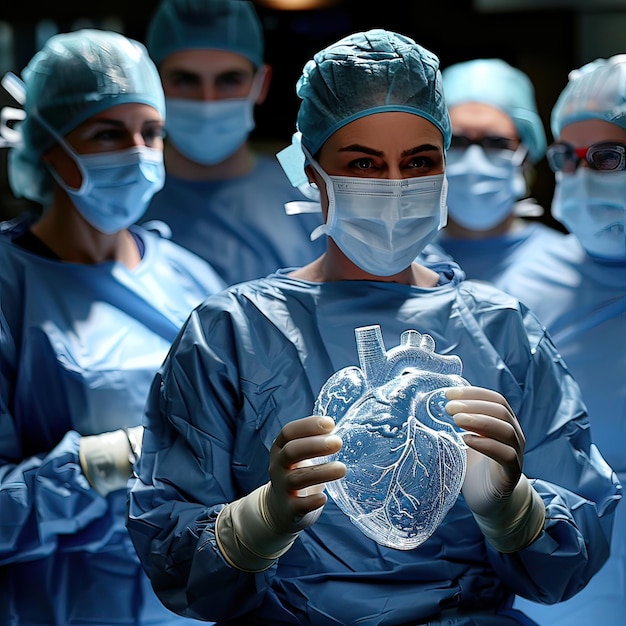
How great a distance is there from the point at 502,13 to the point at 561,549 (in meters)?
2.18

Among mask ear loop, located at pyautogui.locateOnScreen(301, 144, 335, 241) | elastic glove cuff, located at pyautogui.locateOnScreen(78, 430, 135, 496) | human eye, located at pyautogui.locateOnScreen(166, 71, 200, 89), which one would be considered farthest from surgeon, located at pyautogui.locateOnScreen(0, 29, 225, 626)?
mask ear loop, located at pyautogui.locateOnScreen(301, 144, 335, 241)

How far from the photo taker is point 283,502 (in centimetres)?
171

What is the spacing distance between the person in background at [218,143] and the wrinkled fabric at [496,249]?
0.46m

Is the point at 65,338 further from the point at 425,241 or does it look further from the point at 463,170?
the point at 463,170

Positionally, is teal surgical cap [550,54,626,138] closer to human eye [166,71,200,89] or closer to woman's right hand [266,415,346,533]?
human eye [166,71,200,89]

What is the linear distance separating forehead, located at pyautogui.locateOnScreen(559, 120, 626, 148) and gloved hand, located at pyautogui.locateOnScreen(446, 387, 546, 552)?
104cm

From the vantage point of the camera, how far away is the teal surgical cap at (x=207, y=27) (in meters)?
3.15

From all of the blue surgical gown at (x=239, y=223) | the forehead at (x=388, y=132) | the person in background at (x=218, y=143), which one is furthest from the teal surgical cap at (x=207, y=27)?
the forehead at (x=388, y=132)

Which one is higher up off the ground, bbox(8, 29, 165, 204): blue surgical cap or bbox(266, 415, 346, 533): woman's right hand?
bbox(8, 29, 165, 204): blue surgical cap

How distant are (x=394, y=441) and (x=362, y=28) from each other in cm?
206

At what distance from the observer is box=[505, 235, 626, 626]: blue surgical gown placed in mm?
2441

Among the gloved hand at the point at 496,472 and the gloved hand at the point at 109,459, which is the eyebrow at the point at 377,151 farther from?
the gloved hand at the point at 109,459

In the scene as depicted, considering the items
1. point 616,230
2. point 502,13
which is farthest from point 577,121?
point 502,13

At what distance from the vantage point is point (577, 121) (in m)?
2.63
